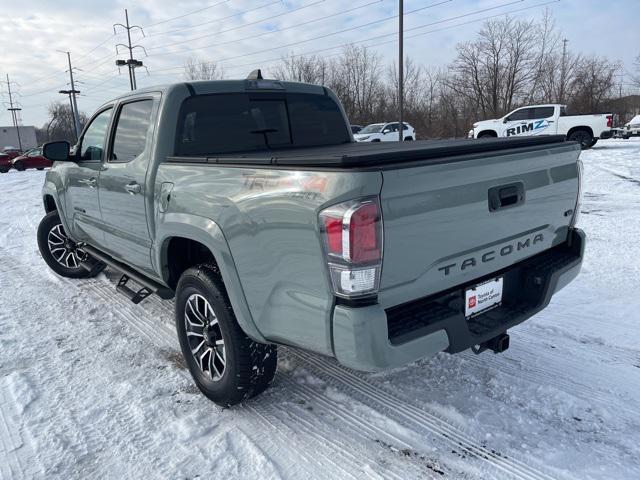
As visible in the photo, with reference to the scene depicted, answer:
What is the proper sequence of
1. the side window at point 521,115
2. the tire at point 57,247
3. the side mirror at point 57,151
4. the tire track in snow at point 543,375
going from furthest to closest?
the side window at point 521,115 → the tire at point 57,247 → the side mirror at point 57,151 → the tire track in snow at point 543,375

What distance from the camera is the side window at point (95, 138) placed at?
4285mm

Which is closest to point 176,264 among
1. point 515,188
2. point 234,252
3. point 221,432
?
point 234,252

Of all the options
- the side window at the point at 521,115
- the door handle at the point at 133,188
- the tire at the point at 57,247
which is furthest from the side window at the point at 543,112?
the door handle at the point at 133,188

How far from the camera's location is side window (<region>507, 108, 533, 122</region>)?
1938 centimetres

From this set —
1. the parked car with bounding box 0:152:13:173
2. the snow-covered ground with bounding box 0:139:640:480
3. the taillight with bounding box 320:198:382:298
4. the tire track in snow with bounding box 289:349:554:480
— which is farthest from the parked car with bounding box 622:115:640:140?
the parked car with bounding box 0:152:13:173

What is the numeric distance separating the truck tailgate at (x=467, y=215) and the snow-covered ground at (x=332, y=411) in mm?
884

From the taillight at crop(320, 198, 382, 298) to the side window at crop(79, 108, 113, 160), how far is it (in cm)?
307

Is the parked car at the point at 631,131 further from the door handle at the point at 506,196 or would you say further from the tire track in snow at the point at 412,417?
the tire track in snow at the point at 412,417

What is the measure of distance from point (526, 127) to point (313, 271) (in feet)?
64.5

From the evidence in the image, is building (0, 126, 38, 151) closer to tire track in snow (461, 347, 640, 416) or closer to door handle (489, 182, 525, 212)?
tire track in snow (461, 347, 640, 416)

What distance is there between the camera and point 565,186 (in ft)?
9.81

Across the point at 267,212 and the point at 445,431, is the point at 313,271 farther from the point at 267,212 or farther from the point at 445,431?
the point at 445,431

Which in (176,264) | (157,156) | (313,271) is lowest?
(176,264)

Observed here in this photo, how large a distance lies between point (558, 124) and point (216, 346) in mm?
19398
